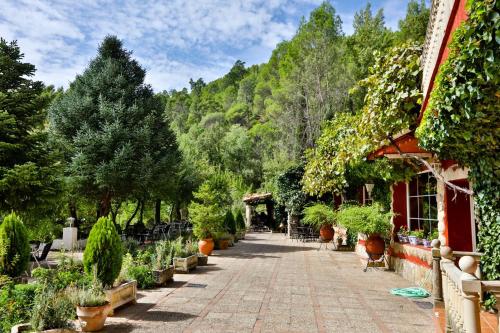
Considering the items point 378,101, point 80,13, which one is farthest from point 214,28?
point 378,101

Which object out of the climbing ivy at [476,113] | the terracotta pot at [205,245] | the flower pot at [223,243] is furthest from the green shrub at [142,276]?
the flower pot at [223,243]

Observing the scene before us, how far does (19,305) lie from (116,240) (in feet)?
5.29

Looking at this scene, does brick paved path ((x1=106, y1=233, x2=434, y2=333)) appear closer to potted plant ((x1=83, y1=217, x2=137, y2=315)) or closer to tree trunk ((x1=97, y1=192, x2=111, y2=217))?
potted plant ((x1=83, y1=217, x2=137, y2=315))

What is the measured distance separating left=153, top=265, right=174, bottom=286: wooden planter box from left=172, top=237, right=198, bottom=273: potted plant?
1.20 metres

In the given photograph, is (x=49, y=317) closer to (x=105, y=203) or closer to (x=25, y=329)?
(x=25, y=329)

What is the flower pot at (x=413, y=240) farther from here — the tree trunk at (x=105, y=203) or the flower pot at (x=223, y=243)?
the tree trunk at (x=105, y=203)

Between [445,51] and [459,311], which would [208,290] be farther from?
[445,51]

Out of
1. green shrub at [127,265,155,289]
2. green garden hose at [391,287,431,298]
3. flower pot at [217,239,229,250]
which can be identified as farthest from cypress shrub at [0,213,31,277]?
flower pot at [217,239,229,250]

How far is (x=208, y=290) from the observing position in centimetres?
775

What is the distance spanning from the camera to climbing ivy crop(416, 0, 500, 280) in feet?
9.32

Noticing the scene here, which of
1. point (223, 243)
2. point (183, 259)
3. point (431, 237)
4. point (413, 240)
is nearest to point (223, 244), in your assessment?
point (223, 243)

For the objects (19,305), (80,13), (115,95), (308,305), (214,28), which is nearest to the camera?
(19,305)

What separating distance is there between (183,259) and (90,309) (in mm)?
4964

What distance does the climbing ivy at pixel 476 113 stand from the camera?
2.84 meters
